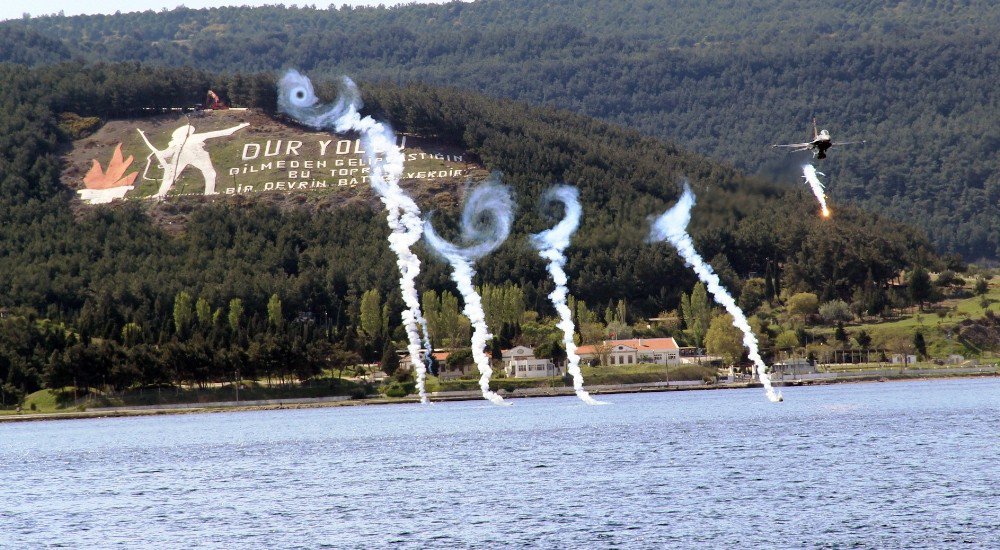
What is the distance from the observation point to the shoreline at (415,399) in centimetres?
14275

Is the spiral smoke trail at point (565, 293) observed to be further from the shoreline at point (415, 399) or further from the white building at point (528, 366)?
the shoreline at point (415, 399)

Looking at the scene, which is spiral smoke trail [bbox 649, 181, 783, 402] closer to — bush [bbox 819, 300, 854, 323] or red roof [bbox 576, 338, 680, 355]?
red roof [bbox 576, 338, 680, 355]

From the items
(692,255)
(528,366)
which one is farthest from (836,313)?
(692,255)

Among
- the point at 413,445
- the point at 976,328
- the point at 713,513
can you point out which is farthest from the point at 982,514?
the point at 976,328

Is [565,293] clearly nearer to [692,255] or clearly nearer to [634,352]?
[634,352]

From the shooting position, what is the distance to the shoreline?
142750mm

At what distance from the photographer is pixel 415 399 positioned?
501 feet

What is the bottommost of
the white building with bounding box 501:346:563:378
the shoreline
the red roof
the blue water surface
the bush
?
the blue water surface

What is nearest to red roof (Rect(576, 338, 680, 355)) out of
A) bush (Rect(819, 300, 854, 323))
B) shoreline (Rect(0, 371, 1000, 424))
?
shoreline (Rect(0, 371, 1000, 424))

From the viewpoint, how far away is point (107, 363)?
5659 inches

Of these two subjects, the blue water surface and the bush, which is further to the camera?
the bush

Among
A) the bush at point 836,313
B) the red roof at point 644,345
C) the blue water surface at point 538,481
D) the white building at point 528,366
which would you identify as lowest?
the blue water surface at point 538,481

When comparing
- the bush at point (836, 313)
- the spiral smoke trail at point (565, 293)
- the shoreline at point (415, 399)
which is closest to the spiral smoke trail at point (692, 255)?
the spiral smoke trail at point (565, 293)

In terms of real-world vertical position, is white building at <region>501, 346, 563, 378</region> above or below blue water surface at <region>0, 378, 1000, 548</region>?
above
